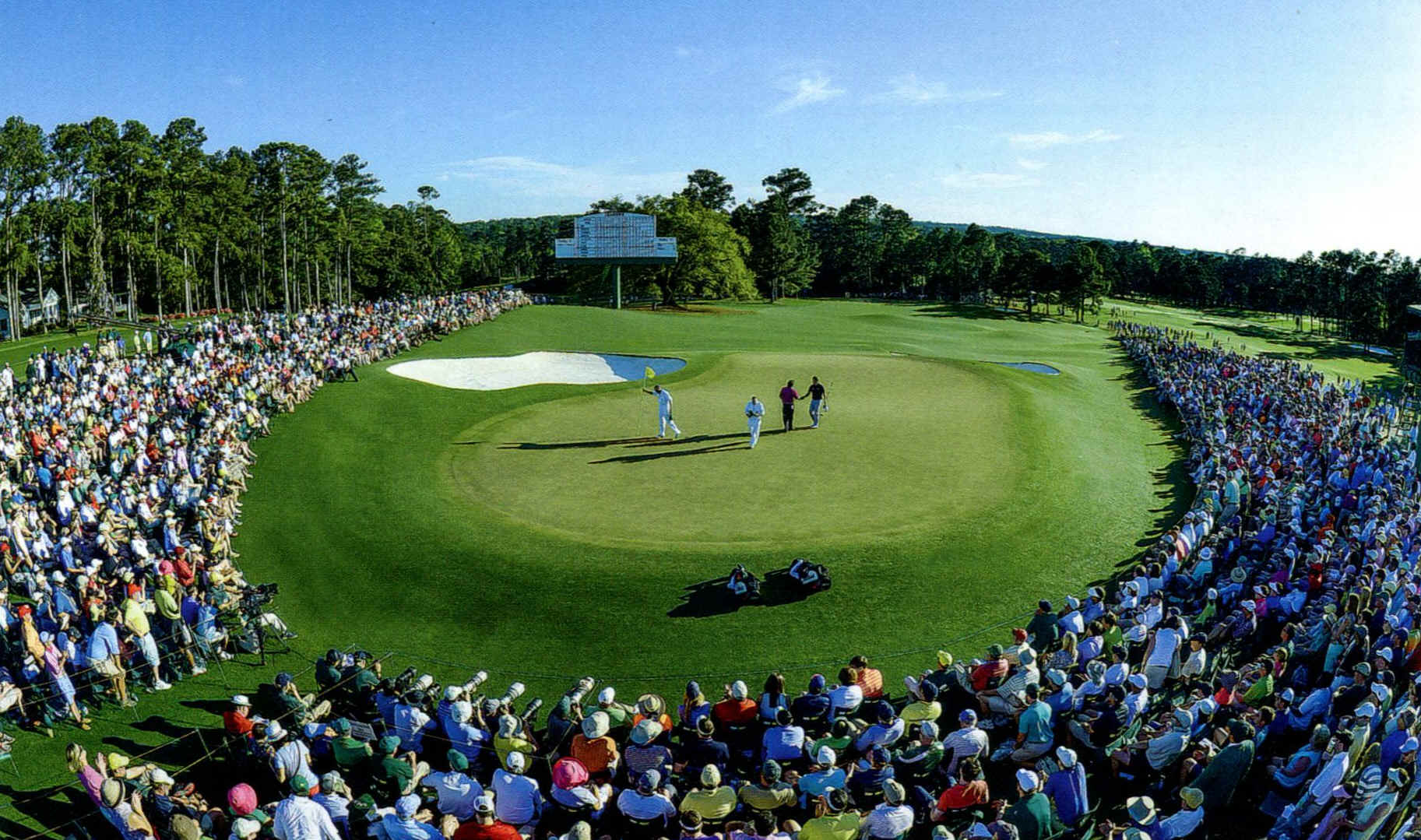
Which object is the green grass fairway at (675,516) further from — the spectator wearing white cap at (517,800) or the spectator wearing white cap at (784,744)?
the spectator wearing white cap at (517,800)

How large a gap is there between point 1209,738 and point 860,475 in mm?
13832

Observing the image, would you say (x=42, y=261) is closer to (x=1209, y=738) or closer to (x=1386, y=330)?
(x=1209, y=738)

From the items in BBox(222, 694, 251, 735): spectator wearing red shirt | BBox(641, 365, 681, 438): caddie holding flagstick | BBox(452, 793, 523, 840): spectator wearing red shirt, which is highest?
BBox(641, 365, 681, 438): caddie holding flagstick

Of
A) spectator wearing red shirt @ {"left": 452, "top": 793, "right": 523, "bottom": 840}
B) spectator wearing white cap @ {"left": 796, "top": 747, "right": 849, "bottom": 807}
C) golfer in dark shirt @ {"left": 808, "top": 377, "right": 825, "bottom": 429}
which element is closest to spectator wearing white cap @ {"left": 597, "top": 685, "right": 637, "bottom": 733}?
spectator wearing red shirt @ {"left": 452, "top": 793, "right": 523, "bottom": 840}

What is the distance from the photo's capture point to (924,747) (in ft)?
38.2

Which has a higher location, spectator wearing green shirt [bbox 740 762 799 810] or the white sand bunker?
the white sand bunker

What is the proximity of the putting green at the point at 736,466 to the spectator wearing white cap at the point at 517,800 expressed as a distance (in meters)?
9.90

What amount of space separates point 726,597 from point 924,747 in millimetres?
6953

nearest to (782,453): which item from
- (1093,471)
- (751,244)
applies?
(1093,471)

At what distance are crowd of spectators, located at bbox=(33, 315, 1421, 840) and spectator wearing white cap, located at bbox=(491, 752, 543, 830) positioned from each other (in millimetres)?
27

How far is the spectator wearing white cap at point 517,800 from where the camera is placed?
10.7 m

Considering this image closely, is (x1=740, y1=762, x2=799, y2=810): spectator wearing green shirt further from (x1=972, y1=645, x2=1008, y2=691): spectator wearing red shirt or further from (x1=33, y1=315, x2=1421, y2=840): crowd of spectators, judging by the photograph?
(x1=972, y1=645, x2=1008, y2=691): spectator wearing red shirt

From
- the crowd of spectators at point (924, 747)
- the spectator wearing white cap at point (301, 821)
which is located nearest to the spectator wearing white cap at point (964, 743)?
the crowd of spectators at point (924, 747)

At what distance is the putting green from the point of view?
21938mm
